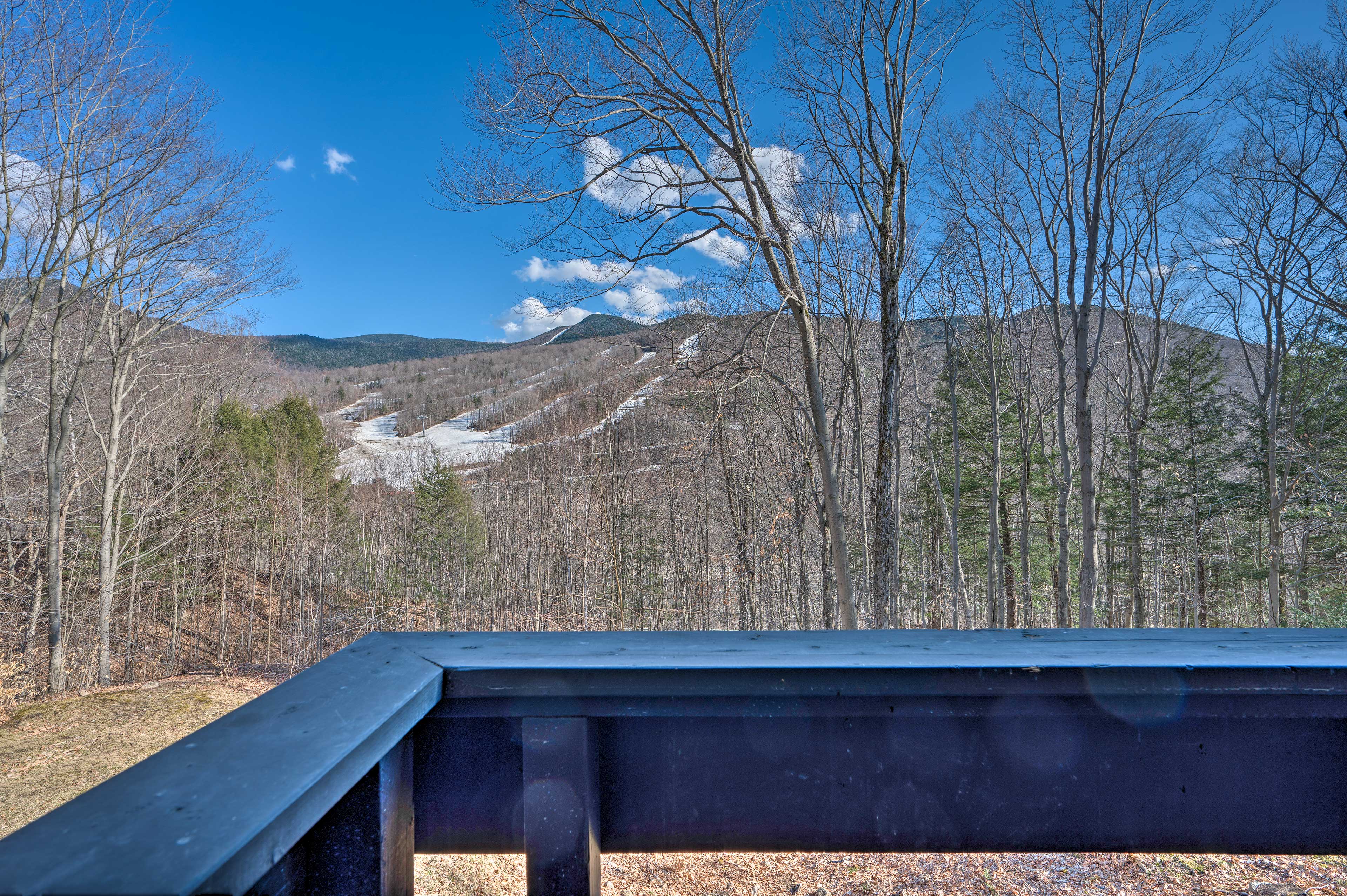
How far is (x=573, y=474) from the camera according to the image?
22.5 m

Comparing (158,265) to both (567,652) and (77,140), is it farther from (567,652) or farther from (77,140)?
(567,652)

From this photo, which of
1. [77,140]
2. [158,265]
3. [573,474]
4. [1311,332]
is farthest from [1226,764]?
[573,474]

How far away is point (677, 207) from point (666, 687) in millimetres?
7130

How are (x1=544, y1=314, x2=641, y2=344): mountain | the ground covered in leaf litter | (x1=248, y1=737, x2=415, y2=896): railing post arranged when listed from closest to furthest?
(x1=248, y1=737, x2=415, y2=896): railing post < the ground covered in leaf litter < (x1=544, y1=314, x2=641, y2=344): mountain

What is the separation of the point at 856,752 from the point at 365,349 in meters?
106

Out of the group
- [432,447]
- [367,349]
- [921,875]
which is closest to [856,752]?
[921,875]

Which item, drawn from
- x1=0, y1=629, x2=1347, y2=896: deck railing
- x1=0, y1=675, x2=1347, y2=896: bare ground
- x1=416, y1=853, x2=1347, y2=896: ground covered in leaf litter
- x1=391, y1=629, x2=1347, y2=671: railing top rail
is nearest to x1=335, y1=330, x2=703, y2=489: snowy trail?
x1=0, y1=675, x2=1347, y2=896: bare ground

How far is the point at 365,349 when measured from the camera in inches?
3757

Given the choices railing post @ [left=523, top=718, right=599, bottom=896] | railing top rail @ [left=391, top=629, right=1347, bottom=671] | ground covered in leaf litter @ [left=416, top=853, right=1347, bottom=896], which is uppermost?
railing top rail @ [left=391, top=629, right=1347, bottom=671]

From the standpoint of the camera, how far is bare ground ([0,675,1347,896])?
116 inches

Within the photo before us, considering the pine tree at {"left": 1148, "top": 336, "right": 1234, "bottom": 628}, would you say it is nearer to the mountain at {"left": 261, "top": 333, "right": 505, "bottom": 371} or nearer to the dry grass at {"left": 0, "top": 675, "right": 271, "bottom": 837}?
the dry grass at {"left": 0, "top": 675, "right": 271, "bottom": 837}

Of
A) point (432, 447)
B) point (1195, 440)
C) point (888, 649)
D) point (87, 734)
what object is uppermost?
point (432, 447)

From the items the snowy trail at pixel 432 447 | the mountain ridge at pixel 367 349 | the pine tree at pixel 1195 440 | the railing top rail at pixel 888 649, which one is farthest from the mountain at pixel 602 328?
the mountain ridge at pixel 367 349

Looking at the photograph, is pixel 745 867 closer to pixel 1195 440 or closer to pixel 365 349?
pixel 1195 440
